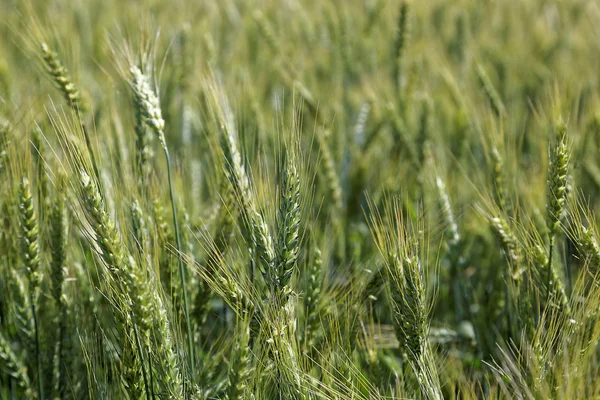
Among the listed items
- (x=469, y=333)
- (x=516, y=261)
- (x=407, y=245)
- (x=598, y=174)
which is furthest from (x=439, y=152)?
(x=407, y=245)

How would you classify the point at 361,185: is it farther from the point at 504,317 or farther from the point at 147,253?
the point at 147,253

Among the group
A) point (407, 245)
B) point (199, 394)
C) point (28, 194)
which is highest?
point (28, 194)

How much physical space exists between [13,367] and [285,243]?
81cm

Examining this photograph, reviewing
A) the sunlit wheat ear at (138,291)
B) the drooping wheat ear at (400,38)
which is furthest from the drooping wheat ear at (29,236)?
the drooping wheat ear at (400,38)

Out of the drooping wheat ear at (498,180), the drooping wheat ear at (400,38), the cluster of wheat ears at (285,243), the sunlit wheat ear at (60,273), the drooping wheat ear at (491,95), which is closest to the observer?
the cluster of wheat ears at (285,243)

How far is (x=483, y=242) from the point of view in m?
2.35

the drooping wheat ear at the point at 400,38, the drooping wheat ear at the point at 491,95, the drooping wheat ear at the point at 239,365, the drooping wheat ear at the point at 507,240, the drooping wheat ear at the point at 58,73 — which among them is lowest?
the drooping wheat ear at the point at 239,365

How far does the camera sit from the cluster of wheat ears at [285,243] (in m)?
1.30

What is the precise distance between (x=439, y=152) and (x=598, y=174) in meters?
0.59

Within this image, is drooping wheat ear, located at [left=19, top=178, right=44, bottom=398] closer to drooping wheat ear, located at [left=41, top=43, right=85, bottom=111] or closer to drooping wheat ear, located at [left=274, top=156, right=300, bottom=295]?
drooping wheat ear, located at [left=41, top=43, right=85, bottom=111]

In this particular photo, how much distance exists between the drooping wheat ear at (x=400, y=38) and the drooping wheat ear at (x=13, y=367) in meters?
1.93

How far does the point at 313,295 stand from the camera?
1.53 metres

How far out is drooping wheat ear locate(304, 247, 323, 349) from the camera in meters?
1.53

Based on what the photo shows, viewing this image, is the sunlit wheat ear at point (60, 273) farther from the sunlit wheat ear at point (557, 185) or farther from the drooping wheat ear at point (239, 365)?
the sunlit wheat ear at point (557, 185)
